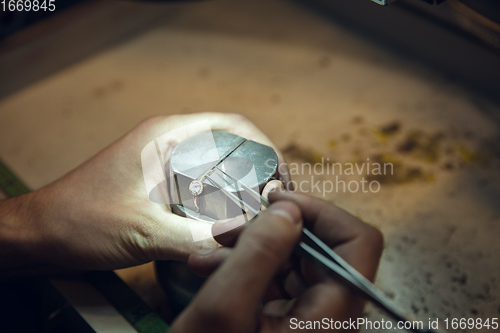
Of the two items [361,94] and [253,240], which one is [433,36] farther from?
[253,240]

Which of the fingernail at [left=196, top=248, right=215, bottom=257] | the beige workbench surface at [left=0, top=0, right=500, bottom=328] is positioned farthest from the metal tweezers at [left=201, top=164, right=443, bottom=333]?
the beige workbench surface at [left=0, top=0, right=500, bottom=328]

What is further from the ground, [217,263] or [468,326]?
[217,263]

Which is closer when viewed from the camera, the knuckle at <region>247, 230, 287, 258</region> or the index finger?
the knuckle at <region>247, 230, 287, 258</region>

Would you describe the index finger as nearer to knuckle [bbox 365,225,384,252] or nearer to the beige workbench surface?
knuckle [bbox 365,225,384,252]

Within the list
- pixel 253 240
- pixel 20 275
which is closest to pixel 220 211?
pixel 253 240

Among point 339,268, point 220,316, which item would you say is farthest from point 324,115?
point 220,316
